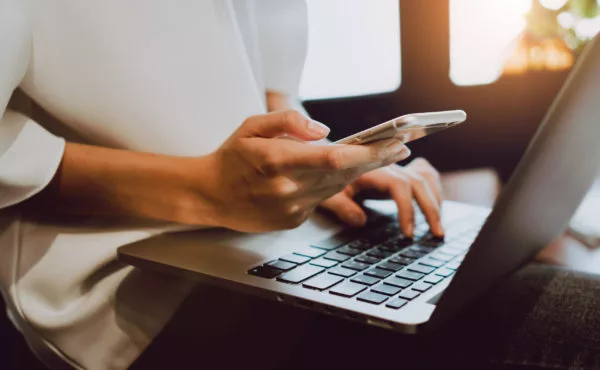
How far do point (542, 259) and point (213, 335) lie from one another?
422mm

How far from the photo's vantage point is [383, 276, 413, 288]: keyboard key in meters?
0.50

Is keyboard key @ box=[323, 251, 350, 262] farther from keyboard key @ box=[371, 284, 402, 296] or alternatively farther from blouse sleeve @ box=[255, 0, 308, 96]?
blouse sleeve @ box=[255, 0, 308, 96]

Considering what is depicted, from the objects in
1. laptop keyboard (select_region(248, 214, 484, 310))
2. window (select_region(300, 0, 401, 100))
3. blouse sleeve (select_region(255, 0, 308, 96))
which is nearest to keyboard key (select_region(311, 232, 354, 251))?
laptop keyboard (select_region(248, 214, 484, 310))

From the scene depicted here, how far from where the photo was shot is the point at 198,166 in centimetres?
56

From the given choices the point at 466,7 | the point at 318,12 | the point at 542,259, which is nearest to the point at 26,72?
the point at 542,259

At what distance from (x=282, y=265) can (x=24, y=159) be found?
0.86 ft

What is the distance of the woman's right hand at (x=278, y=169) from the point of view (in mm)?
449

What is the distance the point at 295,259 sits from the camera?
1.85 ft

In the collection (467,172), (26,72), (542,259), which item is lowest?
(467,172)

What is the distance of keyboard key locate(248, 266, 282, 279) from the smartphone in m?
0.14

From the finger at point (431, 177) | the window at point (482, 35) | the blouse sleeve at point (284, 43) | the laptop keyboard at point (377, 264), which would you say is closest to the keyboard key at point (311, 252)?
the laptop keyboard at point (377, 264)

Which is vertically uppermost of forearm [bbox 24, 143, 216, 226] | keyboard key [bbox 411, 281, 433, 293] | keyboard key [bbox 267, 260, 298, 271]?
forearm [bbox 24, 143, 216, 226]

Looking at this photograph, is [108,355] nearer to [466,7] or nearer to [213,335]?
[213,335]

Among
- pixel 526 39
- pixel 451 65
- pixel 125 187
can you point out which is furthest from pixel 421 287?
pixel 526 39
